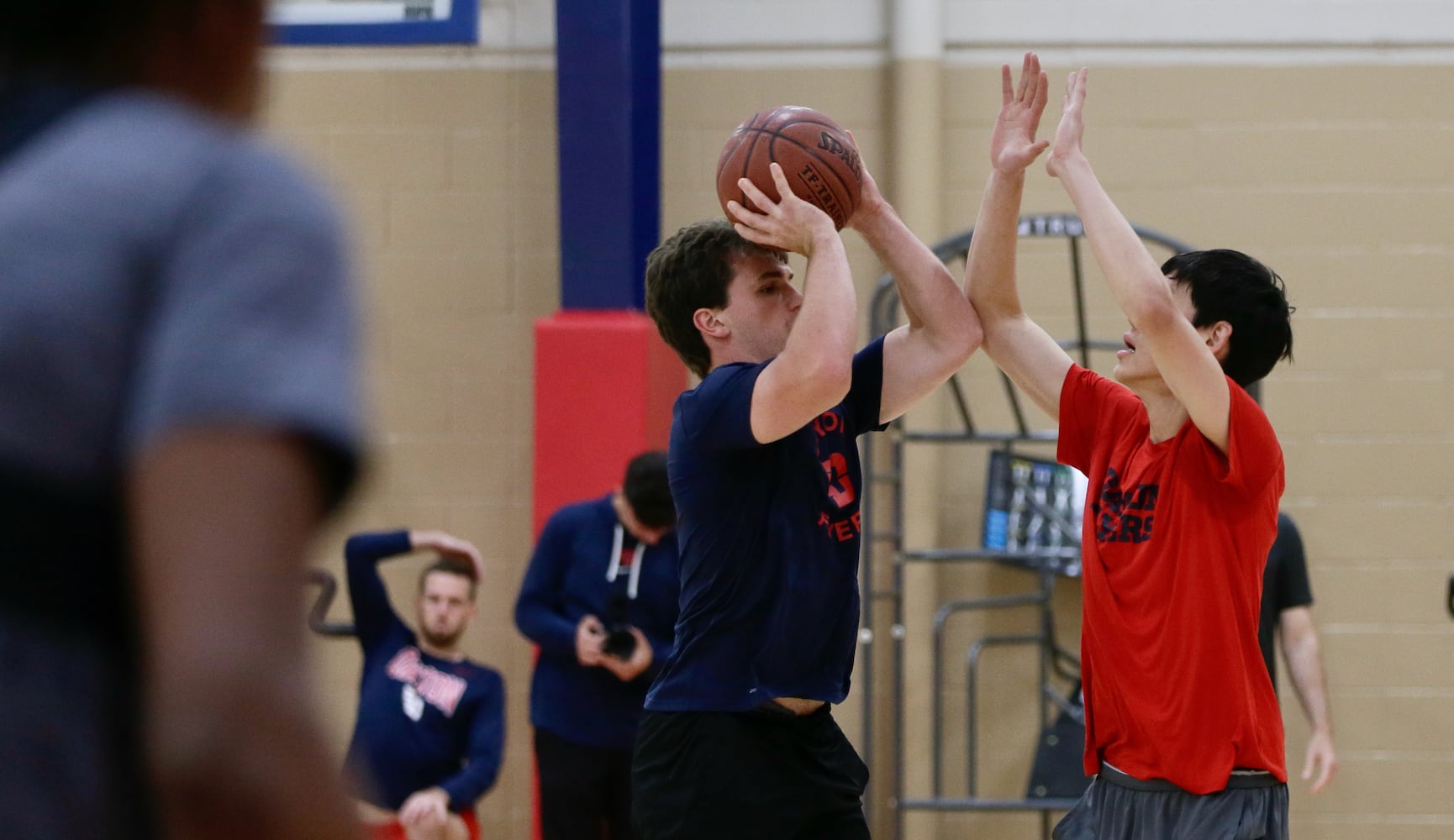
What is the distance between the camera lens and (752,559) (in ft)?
8.14

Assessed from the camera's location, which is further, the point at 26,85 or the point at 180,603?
the point at 26,85

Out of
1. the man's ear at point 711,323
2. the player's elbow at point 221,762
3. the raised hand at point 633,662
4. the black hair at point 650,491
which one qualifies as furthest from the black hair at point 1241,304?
the player's elbow at point 221,762

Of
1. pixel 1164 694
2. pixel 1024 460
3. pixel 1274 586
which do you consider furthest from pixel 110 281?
pixel 1024 460

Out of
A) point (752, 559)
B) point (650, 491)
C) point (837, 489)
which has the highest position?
point (837, 489)

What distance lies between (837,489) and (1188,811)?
844 mm

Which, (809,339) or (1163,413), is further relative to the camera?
(1163,413)

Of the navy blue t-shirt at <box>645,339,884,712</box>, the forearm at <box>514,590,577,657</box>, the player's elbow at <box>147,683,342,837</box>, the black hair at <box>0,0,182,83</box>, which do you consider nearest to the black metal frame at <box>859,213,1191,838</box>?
the forearm at <box>514,590,577,657</box>

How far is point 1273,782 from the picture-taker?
2564mm

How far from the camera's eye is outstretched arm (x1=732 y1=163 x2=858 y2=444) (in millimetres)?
2328

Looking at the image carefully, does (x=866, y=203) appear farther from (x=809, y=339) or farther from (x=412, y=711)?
(x=412, y=711)

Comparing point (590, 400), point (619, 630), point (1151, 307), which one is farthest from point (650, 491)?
point (1151, 307)

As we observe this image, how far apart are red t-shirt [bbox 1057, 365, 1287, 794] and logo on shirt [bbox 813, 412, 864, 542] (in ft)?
1.59

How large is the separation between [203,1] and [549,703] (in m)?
3.78

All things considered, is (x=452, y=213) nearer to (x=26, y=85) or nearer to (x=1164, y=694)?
(x=1164, y=694)
